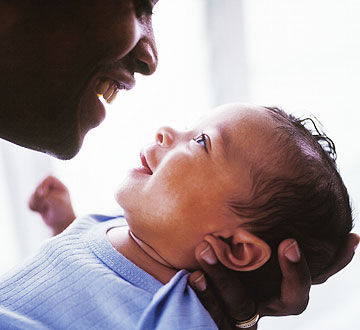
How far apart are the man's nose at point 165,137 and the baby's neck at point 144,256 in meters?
0.23

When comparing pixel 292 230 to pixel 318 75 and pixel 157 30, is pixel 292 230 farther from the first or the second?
pixel 318 75

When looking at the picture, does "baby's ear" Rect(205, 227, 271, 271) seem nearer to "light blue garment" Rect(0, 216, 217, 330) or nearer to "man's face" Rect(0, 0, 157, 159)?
"light blue garment" Rect(0, 216, 217, 330)

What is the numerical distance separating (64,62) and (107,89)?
5.7 inches

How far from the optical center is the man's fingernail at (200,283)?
1.00 meters

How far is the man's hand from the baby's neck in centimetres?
9

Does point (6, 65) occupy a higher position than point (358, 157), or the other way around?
point (6, 65)

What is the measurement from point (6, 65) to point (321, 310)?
1.73 m

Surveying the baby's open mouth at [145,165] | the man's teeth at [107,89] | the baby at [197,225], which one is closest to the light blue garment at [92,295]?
the baby at [197,225]

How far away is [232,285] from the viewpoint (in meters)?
1.02

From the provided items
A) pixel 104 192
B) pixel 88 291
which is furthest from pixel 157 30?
pixel 88 291

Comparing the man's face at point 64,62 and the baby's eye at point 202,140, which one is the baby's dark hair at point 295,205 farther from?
the man's face at point 64,62

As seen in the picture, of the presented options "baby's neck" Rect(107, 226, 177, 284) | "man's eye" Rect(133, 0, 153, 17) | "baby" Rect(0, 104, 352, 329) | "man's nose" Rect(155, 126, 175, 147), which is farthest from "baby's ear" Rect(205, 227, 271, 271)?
"man's eye" Rect(133, 0, 153, 17)

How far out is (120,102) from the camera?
1909 mm

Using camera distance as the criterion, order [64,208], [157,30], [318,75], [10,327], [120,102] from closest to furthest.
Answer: [10,327] < [64,208] < [120,102] < [157,30] < [318,75]
